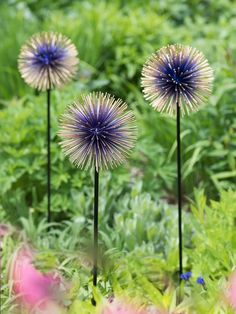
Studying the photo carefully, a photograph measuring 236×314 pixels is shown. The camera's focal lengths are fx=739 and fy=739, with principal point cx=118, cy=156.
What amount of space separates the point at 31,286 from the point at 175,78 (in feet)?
3.03

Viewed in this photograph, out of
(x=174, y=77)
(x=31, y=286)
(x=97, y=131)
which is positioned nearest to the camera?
(x=31, y=286)

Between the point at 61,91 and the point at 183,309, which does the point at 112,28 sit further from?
the point at 183,309

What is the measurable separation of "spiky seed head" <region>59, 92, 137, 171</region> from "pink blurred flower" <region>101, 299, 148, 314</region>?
0.47 m

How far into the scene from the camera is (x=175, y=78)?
2639 mm

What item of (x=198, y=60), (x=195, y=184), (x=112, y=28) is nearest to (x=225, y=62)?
(x=195, y=184)

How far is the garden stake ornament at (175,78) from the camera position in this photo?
2631 millimetres

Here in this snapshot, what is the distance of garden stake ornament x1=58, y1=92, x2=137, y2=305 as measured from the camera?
8.17 ft

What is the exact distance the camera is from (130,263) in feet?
10.5

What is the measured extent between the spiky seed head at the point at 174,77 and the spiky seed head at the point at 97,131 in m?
0.18

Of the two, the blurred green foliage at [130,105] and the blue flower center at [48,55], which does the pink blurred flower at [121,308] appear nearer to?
the blue flower center at [48,55]

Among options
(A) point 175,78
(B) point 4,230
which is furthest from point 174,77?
(B) point 4,230

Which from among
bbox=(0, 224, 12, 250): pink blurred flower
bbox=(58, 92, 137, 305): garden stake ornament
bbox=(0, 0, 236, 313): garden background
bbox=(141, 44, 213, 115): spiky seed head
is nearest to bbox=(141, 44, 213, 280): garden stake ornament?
bbox=(141, 44, 213, 115): spiky seed head

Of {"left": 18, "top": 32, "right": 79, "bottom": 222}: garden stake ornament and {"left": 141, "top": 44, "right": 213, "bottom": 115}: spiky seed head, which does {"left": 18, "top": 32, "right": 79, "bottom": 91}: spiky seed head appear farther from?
{"left": 141, "top": 44, "right": 213, "bottom": 115}: spiky seed head

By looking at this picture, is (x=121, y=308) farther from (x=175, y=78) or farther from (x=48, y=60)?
(x=48, y=60)
